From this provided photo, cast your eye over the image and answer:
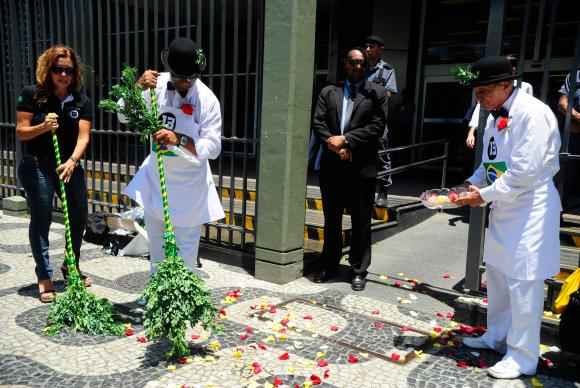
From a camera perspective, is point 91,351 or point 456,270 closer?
point 91,351

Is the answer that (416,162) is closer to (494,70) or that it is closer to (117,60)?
(117,60)

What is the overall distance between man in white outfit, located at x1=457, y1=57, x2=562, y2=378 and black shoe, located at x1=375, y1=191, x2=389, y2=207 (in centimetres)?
333

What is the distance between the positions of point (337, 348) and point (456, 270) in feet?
7.59

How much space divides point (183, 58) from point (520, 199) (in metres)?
2.38

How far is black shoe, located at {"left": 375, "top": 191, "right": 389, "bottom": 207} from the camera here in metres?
6.71

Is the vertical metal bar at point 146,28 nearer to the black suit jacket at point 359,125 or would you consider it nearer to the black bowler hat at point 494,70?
the black suit jacket at point 359,125

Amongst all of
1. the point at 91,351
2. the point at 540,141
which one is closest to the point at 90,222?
the point at 91,351

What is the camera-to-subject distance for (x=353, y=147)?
15.5 ft

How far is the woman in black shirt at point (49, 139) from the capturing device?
4.17m

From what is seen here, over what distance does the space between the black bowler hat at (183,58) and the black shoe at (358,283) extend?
8.38 ft

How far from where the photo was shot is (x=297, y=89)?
4879 millimetres

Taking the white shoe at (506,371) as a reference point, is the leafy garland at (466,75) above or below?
above

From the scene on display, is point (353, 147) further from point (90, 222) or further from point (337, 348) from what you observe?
point (90, 222)

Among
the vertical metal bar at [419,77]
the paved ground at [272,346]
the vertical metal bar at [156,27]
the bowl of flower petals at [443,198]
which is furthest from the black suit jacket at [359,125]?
the vertical metal bar at [419,77]
